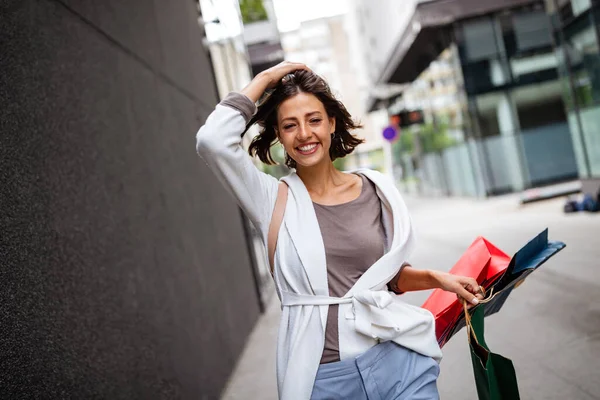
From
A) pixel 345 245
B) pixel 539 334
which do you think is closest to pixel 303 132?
pixel 345 245

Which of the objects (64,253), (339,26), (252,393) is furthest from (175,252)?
(339,26)

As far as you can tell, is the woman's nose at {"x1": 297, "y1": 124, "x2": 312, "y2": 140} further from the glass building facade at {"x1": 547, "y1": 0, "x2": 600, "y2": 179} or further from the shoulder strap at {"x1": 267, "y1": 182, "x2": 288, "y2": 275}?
the glass building facade at {"x1": 547, "y1": 0, "x2": 600, "y2": 179}

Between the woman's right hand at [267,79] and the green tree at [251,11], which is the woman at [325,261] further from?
the green tree at [251,11]

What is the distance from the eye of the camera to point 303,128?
2.03 meters

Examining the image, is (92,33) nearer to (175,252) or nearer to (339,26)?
(175,252)

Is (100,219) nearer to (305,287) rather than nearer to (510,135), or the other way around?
(305,287)

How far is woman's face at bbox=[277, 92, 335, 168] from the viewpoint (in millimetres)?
2043

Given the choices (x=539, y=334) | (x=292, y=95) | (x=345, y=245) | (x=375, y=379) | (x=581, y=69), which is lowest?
(x=539, y=334)

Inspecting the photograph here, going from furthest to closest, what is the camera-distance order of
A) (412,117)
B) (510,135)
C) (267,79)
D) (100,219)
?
(412,117), (510,135), (100,219), (267,79)

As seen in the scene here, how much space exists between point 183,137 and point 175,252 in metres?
1.64

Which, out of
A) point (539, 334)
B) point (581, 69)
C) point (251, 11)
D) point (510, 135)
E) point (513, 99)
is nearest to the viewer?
point (539, 334)

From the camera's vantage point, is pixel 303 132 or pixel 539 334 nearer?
pixel 303 132

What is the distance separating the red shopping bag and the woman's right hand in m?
0.92

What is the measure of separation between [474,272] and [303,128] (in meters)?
0.81
